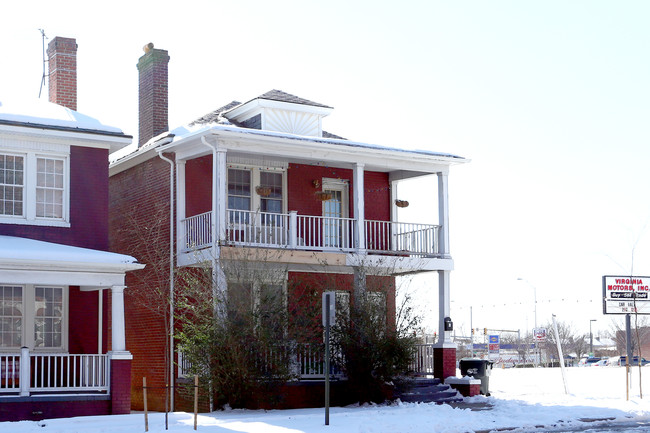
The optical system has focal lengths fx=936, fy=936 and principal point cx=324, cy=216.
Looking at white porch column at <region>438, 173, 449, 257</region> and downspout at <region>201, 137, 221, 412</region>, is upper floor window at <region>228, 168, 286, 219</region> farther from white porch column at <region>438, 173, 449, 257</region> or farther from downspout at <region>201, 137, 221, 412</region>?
white porch column at <region>438, 173, 449, 257</region>

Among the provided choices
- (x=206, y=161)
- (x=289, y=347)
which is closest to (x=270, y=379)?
(x=289, y=347)

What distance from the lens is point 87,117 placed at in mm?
21797

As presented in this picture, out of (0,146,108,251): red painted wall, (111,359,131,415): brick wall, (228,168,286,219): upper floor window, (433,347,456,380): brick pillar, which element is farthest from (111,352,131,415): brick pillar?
(433,347,456,380): brick pillar

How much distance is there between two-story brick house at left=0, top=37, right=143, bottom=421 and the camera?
18.8 m

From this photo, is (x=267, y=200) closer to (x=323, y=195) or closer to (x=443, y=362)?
(x=323, y=195)

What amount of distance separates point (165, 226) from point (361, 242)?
485 cm

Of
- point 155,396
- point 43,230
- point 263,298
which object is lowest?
point 155,396

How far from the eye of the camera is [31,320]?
20344 millimetres

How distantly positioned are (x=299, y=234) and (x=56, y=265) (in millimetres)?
6593

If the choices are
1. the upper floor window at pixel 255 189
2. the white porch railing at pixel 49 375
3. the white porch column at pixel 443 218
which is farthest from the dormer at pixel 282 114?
the white porch railing at pixel 49 375

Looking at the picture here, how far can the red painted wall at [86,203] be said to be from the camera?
2067 centimetres

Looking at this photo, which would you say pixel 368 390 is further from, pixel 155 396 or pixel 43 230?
pixel 43 230

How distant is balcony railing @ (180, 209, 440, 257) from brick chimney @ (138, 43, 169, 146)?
11.8 ft

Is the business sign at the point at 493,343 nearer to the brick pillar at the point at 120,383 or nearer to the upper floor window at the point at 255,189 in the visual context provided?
the upper floor window at the point at 255,189
